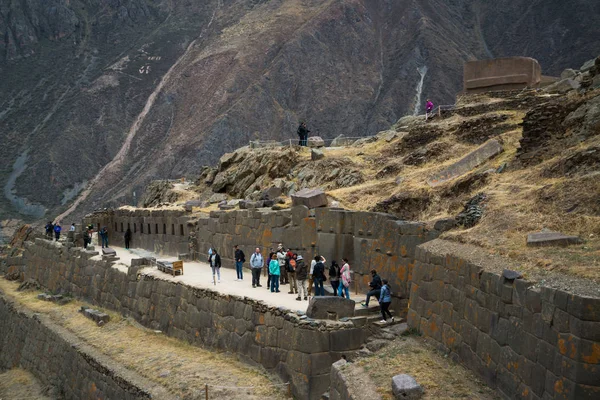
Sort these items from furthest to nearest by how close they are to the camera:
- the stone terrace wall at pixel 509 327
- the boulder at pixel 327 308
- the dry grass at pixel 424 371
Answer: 1. the boulder at pixel 327 308
2. the dry grass at pixel 424 371
3. the stone terrace wall at pixel 509 327

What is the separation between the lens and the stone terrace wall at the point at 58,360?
19709mm

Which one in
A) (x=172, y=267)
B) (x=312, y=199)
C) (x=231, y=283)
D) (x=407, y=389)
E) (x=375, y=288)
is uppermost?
(x=312, y=199)

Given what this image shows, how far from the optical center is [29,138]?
84.7 meters

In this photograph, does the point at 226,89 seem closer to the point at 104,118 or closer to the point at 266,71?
the point at 266,71

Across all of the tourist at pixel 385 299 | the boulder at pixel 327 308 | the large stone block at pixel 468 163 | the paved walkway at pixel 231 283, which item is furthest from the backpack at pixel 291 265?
the large stone block at pixel 468 163

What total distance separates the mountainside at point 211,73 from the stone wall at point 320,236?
1566 inches

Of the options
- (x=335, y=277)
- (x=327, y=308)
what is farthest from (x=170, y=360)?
(x=327, y=308)

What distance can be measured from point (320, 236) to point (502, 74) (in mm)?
15078

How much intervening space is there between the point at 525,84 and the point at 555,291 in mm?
23405

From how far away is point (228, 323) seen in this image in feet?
63.4

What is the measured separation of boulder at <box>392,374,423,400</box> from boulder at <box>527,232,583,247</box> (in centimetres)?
326

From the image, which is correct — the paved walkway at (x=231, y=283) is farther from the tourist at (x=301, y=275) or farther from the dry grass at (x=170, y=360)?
the dry grass at (x=170, y=360)

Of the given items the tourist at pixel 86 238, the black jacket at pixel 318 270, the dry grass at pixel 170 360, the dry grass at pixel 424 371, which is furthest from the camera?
the tourist at pixel 86 238

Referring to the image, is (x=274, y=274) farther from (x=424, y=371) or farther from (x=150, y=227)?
(x=150, y=227)
